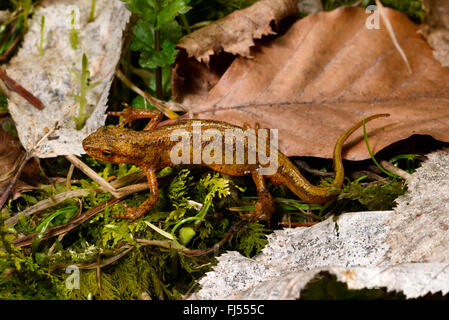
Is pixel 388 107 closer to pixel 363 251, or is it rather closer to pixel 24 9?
pixel 363 251

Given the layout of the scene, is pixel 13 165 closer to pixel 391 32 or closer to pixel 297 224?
pixel 297 224

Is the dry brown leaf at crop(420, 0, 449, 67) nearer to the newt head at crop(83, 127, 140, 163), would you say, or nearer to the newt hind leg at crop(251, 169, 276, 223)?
the newt hind leg at crop(251, 169, 276, 223)

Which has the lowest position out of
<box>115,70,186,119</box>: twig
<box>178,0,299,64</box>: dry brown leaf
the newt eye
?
the newt eye

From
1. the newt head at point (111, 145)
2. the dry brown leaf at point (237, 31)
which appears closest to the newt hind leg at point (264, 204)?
the newt head at point (111, 145)

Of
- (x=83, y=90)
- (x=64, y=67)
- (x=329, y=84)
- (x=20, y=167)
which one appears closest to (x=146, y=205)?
(x=20, y=167)

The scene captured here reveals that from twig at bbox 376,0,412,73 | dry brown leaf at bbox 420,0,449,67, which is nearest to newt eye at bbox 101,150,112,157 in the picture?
twig at bbox 376,0,412,73
